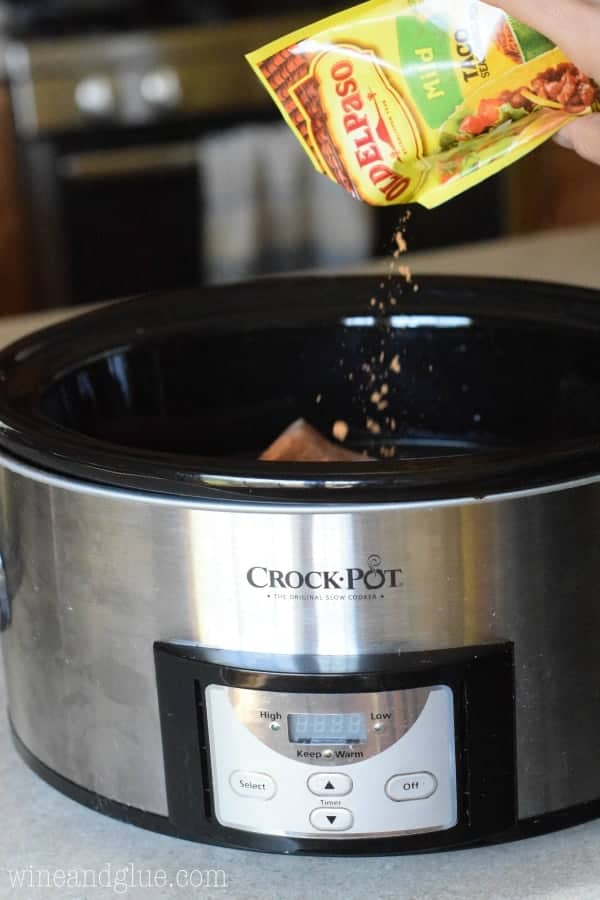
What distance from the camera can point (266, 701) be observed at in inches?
28.5

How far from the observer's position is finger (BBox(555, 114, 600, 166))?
839 millimetres

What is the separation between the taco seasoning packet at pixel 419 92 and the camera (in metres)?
0.77

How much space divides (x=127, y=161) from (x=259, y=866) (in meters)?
2.18

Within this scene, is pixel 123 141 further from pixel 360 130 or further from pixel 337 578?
pixel 337 578

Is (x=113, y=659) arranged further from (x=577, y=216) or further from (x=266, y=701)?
(x=577, y=216)

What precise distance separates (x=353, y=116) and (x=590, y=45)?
17 cm

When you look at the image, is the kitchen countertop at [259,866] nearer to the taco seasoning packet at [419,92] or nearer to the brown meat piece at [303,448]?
the brown meat piece at [303,448]

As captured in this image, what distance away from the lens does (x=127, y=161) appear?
9.08ft

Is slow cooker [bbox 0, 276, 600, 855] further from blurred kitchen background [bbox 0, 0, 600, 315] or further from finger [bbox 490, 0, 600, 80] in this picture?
blurred kitchen background [bbox 0, 0, 600, 315]

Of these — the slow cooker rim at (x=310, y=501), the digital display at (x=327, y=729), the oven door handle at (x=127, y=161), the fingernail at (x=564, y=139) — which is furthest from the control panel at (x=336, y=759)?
the oven door handle at (x=127, y=161)

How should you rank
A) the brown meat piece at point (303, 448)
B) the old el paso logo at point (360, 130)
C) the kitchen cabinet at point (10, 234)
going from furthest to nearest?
the kitchen cabinet at point (10, 234) < the brown meat piece at point (303, 448) < the old el paso logo at point (360, 130)

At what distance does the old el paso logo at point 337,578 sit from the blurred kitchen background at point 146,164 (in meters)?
2.16

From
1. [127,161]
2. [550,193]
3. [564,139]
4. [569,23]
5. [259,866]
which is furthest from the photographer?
[550,193]

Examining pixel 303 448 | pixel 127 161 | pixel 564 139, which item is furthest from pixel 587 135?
pixel 127 161
